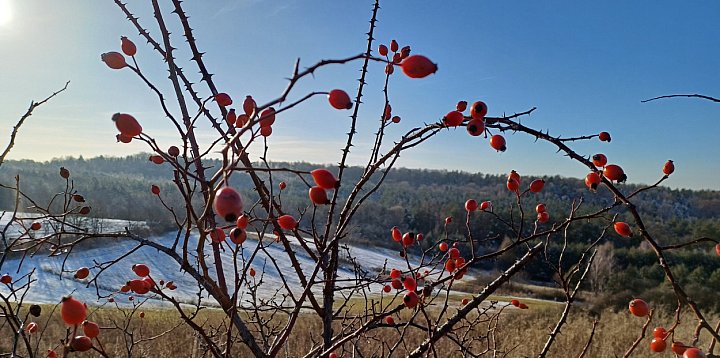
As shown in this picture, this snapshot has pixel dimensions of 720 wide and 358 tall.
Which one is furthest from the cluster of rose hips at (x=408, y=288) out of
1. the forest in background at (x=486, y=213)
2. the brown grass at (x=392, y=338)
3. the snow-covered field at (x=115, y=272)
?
A: the snow-covered field at (x=115, y=272)

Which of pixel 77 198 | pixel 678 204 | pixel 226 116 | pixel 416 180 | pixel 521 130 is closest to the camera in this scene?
pixel 521 130

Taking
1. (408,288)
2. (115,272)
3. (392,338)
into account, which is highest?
(408,288)

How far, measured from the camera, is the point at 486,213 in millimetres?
4121

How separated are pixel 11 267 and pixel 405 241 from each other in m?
22.8

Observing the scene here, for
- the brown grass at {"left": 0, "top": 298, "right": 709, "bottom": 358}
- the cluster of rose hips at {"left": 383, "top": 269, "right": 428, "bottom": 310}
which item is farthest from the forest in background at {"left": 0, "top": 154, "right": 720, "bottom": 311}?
the brown grass at {"left": 0, "top": 298, "right": 709, "bottom": 358}

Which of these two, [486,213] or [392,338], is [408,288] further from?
[392,338]

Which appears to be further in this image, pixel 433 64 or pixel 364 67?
pixel 364 67

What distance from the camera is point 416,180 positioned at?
68.2m

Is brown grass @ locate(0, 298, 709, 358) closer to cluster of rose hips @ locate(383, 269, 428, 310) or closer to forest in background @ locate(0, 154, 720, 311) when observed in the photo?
forest in background @ locate(0, 154, 720, 311)

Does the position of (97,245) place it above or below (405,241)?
below

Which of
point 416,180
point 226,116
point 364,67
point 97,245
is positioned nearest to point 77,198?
point 226,116

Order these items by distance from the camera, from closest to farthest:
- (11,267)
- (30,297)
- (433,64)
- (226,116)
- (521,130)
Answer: (433,64), (521,130), (226,116), (30,297), (11,267)

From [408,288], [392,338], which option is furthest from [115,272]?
[408,288]

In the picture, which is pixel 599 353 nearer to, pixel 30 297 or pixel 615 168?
pixel 615 168
